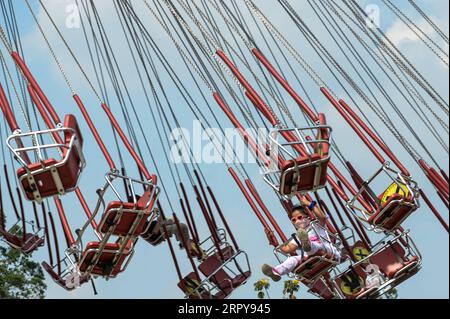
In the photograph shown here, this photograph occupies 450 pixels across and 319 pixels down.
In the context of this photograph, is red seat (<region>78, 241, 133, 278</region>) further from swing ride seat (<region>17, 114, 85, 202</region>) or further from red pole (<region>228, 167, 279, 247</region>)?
red pole (<region>228, 167, 279, 247</region>)

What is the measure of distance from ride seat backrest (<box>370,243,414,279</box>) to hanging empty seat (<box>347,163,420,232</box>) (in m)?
0.58

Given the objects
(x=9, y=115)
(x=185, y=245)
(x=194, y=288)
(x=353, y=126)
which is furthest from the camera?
(x=185, y=245)

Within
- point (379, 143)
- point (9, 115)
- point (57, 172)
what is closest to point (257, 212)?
point (379, 143)

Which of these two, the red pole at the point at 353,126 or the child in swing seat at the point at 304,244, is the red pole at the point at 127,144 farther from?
the red pole at the point at 353,126

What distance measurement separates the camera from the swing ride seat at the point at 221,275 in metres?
18.9

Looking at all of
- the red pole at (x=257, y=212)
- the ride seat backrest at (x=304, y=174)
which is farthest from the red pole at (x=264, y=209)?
the ride seat backrest at (x=304, y=174)

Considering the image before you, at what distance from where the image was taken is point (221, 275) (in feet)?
63.0

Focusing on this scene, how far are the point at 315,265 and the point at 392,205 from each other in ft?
4.63

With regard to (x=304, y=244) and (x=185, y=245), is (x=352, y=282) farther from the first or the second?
(x=185, y=245)

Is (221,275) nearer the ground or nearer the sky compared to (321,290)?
nearer the sky

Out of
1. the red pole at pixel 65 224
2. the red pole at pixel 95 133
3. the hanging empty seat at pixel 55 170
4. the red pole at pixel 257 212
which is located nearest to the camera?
the hanging empty seat at pixel 55 170
